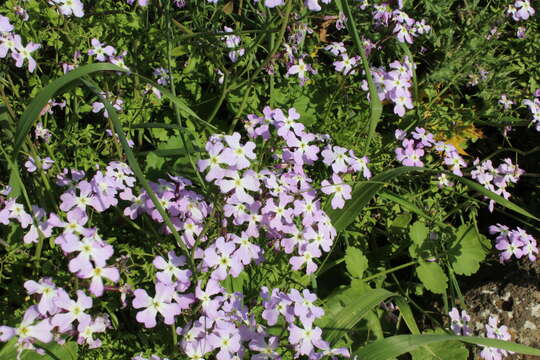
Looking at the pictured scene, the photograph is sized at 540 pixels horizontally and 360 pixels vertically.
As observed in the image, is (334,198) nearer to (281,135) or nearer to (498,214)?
(281,135)

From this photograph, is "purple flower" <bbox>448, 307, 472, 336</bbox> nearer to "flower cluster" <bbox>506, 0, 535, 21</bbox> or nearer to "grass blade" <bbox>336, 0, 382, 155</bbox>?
"grass blade" <bbox>336, 0, 382, 155</bbox>

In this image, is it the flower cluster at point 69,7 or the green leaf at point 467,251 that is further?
the green leaf at point 467,251

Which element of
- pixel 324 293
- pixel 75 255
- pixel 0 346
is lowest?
pixel 324 293

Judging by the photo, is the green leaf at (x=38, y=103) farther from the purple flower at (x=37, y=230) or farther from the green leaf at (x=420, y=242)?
the green leaf at (x=420, y=242)

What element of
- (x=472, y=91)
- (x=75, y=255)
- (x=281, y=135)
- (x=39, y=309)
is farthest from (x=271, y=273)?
(x=472, y=91)

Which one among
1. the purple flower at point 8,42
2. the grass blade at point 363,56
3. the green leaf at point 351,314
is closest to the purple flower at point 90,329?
the green leaf at point 351,314
